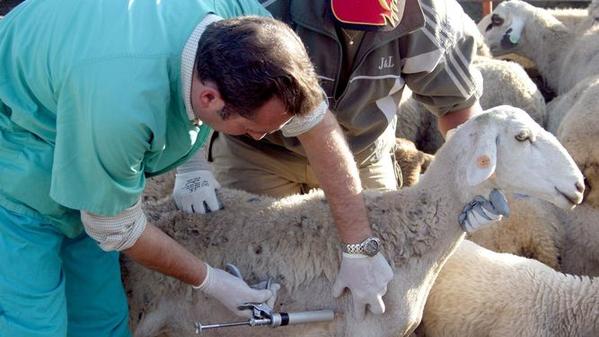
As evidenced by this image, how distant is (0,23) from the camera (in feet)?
8.77

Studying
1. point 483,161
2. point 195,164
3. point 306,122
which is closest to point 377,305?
point 483,161

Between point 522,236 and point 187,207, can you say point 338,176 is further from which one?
point 522,236

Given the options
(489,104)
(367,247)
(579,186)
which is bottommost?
(489,104)

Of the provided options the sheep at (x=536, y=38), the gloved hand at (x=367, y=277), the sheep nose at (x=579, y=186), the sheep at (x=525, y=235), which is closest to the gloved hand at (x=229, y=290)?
the gloved hand at (x=367, y=277)

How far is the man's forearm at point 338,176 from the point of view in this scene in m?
2.92

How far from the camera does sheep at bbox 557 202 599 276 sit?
4.79 m

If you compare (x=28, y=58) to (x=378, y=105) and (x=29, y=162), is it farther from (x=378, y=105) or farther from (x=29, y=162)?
(x=378, y=105)

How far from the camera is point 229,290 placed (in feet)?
9.64

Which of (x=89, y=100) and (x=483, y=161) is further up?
(x=89, y=100)

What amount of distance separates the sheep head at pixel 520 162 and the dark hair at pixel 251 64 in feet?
2.92

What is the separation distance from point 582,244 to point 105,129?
11.1 ft

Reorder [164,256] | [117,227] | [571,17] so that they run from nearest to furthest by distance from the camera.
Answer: [117,227] < [164,256] < [571,17]

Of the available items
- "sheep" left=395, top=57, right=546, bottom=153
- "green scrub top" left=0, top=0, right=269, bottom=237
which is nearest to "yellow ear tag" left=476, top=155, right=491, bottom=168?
"green scrub top" left=0, top=0, right=269, bottom=237

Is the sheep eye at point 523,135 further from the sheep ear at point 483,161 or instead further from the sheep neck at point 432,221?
the sheep neck at point 432,221
